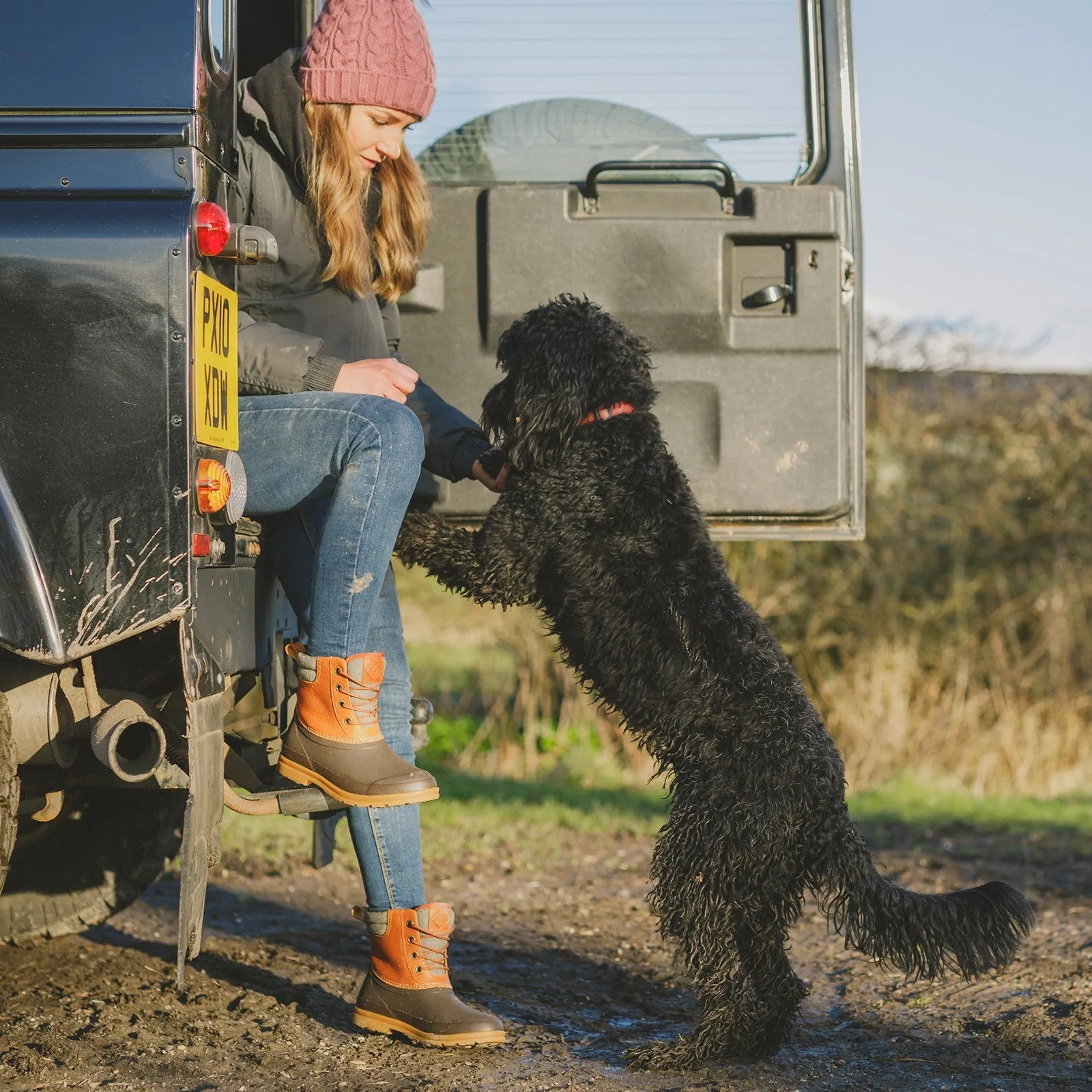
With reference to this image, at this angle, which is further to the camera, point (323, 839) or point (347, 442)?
point (323, 839)

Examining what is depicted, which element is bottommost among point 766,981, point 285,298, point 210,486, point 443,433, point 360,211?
point 766,981

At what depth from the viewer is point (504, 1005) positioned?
10.7 feet

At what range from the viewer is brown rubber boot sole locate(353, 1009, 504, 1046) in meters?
2.77

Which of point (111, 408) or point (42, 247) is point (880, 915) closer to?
point (111, 408)

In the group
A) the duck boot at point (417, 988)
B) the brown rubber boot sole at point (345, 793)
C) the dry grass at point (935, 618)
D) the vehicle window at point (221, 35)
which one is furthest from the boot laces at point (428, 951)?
the dry grass at point (935, 618)

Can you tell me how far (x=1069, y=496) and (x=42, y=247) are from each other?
6747mm

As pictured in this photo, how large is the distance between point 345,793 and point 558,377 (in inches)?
42.1

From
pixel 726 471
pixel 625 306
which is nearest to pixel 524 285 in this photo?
pixel 625 306

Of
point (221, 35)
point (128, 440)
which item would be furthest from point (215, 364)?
point (221, 35)

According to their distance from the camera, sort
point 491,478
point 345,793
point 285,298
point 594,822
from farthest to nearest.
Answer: point 594,822, point 491,478, point 285,298, point 345,793

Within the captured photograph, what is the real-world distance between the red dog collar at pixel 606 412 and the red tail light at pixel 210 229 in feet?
3.14

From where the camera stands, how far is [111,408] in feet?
7.56

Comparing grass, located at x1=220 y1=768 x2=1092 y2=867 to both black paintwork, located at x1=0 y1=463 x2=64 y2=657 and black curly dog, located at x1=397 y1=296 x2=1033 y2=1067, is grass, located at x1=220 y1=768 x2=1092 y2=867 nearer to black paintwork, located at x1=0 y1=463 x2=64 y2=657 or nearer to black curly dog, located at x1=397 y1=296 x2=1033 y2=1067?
black curly dog, located at x1=397 y1=296 x2=1033 y2=1067

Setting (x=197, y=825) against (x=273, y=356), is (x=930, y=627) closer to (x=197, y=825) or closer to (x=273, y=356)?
(x=273, y=356)
